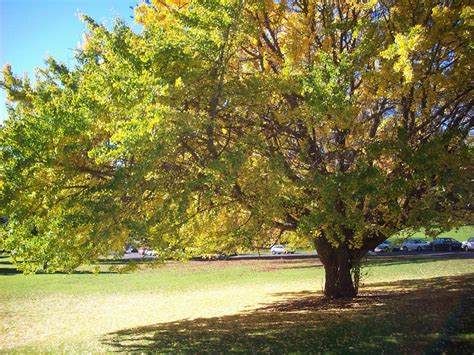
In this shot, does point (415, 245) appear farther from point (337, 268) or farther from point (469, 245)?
point (337, 268)

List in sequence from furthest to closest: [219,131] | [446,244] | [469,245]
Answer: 1. [446,244]
2. [469,245]
3. [219,131]

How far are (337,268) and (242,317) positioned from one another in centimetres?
372

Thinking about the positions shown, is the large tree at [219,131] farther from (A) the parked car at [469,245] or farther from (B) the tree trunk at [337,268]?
(A) the parked car at [469,245]

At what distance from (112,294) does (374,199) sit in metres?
17.3

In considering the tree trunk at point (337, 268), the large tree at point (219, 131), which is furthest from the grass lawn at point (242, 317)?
the large tree at point (219, 131)

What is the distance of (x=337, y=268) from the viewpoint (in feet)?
49.7

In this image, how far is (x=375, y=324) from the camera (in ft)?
34.3

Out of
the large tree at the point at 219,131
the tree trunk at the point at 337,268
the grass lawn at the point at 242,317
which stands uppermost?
the large tree at the point at 219,131

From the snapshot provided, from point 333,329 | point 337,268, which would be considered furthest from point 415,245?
point 333,329

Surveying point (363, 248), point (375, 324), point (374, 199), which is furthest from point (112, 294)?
point (374, 199)

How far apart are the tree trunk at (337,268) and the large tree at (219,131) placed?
311 cm

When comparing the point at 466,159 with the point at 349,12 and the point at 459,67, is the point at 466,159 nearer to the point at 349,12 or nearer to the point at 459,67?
the point at 459,67

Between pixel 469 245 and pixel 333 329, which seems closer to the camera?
pixel 333 329

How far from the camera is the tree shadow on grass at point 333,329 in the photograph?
8.55 m
